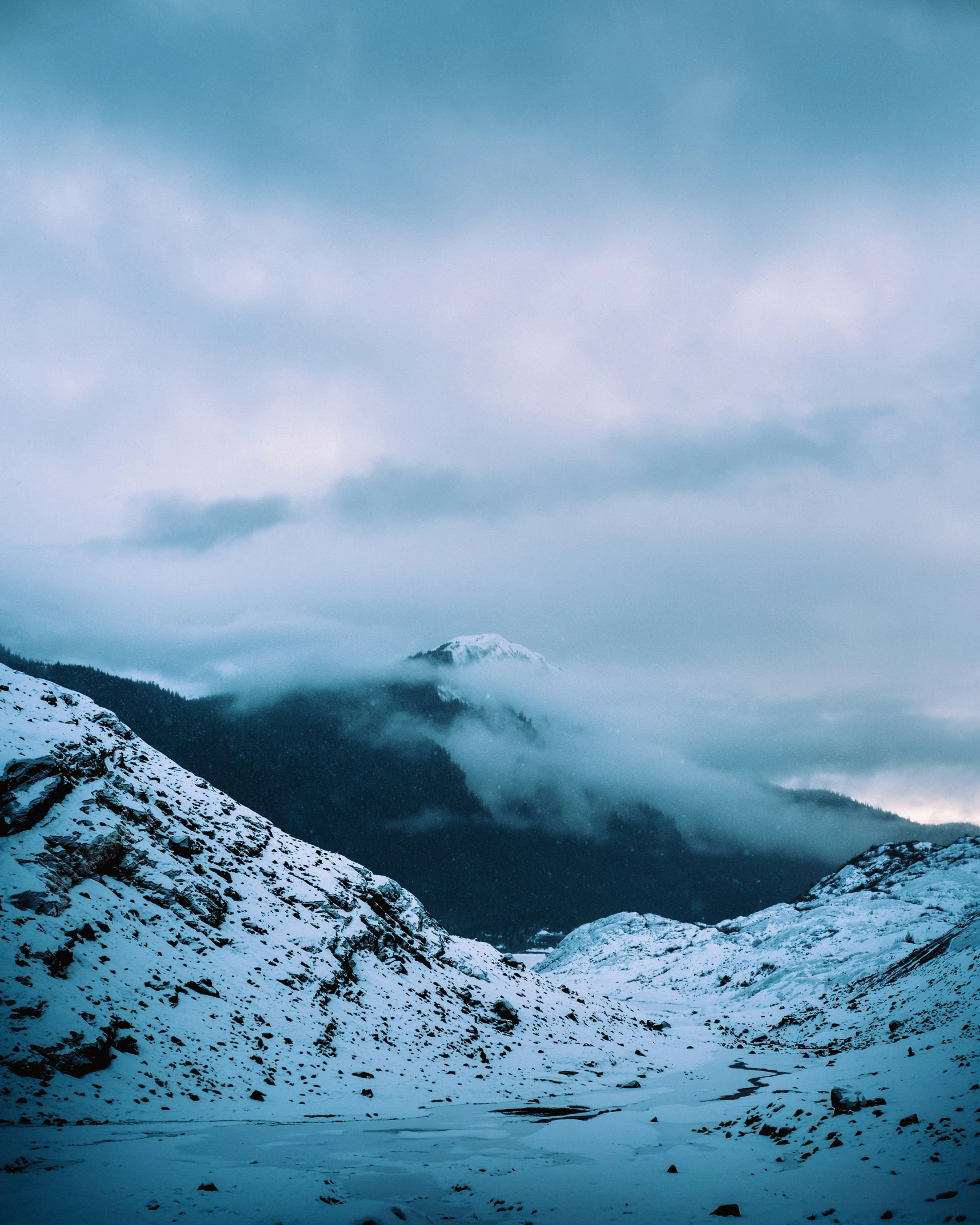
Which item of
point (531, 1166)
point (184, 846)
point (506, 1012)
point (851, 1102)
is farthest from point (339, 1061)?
point (851, 1102)

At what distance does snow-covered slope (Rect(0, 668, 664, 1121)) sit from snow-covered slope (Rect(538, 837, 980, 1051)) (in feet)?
86.4

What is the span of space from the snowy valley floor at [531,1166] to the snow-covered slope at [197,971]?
4.42 metres

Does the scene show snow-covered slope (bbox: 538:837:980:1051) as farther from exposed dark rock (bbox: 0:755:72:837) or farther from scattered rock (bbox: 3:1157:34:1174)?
exposed dark rock (bbox: 0:755:72:837)

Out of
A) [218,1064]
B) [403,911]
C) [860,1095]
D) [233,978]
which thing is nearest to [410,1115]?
[218,1064]

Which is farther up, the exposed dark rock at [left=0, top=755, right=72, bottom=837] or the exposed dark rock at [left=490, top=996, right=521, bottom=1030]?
the exposed dark rock at [left=0, top=755, right=72, bottom=837]

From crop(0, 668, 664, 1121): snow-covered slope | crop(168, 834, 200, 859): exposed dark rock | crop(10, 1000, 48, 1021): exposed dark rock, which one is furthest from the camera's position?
crop(168, 834, 200, 859): exposed dark rock

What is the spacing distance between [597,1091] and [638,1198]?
1113 inches

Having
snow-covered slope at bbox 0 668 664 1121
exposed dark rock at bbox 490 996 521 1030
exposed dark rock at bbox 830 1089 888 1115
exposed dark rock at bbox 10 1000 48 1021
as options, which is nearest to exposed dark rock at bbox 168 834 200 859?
snow-covered slope at bbox 0 668 664 1121

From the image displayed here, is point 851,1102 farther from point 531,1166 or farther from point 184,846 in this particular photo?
point 184,846

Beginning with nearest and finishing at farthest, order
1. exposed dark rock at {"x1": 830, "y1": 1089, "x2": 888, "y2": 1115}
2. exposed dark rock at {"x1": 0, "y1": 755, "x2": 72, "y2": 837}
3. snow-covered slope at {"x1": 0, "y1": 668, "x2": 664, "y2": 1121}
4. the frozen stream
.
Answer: the frozen stream, exposed dark rock at {"x1": 830, "y1": 1089, "x2": 888, "y2": 1115}, snow-covered slope at {"x1": 0, "y1": 668, "x2": 664, "y2": 1121}, exposed dark rock at {"x1": 0, "y1": 755, "x2": 72, "y2": 837}

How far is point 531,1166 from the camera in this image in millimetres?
22547

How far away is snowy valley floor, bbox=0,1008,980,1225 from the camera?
1595cm

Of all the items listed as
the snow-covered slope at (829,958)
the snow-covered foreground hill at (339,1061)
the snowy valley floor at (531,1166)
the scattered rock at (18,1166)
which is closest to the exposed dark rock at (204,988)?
the snow-covered foreground hill at (339,1061)

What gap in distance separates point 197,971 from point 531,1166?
24.1 meters
